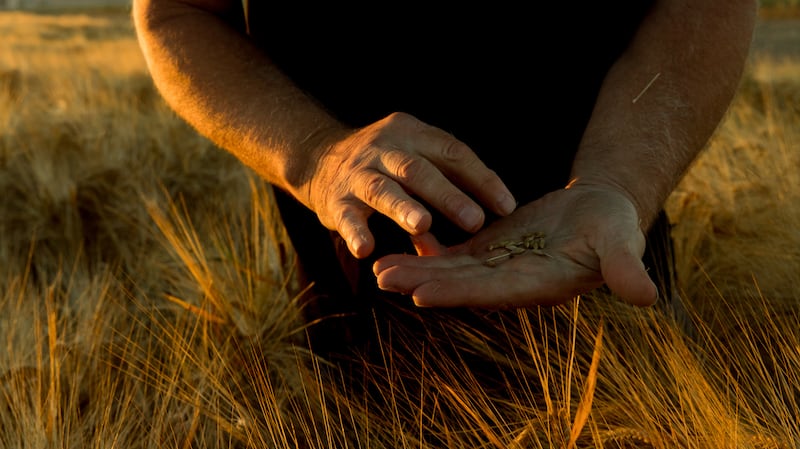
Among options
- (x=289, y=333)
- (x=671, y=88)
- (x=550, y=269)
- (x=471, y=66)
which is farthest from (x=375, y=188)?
(x=289, y=333)

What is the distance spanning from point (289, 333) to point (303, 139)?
23.5 inches

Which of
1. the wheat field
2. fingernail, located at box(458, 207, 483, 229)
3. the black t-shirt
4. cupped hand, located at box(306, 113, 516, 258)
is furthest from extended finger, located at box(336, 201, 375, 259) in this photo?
the black t-shirt

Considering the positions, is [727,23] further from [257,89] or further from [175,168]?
[175,168]

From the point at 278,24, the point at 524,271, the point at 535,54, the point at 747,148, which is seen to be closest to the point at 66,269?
the point at 278,24

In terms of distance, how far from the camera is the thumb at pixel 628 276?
1.10 metres

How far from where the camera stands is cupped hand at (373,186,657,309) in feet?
3.79

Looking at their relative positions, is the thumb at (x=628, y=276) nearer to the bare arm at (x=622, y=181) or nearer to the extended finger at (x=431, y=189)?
the bare arm at (x=622, y=181)

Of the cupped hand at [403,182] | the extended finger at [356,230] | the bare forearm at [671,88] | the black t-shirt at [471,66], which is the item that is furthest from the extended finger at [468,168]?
the black t-shirt at [471,66]

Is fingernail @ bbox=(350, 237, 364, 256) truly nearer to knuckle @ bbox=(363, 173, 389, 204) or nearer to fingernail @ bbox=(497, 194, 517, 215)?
knuckle @ bbox=(363, 173, 389, 204)

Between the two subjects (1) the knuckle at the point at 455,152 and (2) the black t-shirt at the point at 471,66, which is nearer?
(1) the knuckle at the point at 455,152

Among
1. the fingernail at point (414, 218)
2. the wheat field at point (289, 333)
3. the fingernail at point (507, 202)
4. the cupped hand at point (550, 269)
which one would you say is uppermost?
the fingernail at point (414, 218)

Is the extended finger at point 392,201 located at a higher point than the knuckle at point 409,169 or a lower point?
lower

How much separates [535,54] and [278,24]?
526mm

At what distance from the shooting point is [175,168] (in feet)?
11.5
